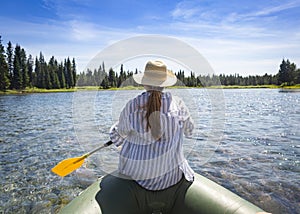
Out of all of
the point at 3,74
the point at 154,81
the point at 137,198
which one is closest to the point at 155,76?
the point at 154,81

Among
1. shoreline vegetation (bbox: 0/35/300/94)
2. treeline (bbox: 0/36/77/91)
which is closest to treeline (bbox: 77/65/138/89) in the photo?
shoreline vegetation (bbox: 0/35/300/94)

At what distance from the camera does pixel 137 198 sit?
2.56 meters

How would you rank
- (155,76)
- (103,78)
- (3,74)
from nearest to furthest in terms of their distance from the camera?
1. (155,76)
2. (103,78)
3. (3,74)

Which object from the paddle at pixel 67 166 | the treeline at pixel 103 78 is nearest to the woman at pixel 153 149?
the treeline at pixel 103 78

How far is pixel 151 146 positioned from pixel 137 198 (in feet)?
1.80

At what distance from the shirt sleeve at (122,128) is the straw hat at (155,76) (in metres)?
0.28

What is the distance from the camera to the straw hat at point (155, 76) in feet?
8.16

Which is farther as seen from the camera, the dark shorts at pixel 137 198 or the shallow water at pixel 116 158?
the shallow water at pixel 116 158

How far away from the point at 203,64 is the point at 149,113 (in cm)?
96

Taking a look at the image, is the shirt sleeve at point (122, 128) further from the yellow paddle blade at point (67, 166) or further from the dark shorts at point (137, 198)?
the yellow paddle blade at point (67, 166)

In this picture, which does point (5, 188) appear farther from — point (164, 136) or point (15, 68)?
point (15, 68)

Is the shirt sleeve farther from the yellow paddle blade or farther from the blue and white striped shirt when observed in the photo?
the yellow paddle blade

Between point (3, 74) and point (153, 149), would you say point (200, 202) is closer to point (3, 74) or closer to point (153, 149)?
point (153, 149)

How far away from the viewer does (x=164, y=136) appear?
2.44 meters
